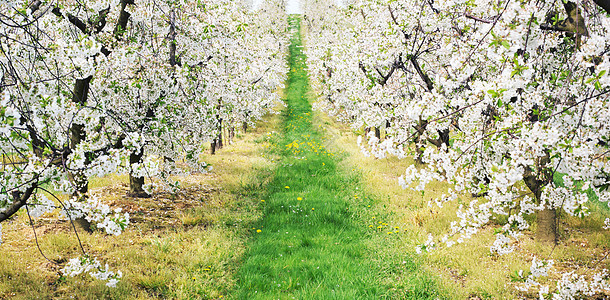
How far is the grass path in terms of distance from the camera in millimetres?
5809

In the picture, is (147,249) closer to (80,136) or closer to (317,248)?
(80,136)

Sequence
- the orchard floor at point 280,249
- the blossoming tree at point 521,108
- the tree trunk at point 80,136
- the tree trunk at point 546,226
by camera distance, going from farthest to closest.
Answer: the tree trunk at point 546,226 → the tree trunk at point 80,136 → the orchard floor at point 280,249 → the blossoming tree at point 521,108

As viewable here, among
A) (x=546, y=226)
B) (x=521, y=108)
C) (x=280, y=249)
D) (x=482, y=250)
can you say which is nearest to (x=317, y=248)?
(x=280, y=249)

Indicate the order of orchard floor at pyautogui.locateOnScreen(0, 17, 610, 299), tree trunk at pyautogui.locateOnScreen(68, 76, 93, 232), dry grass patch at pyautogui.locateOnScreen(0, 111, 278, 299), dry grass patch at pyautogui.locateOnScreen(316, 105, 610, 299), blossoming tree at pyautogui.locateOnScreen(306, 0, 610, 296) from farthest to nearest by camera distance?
1. tree trunk at pyautogui.locateOnScreen(68, 76, 93, 232)
2. dry grass patch at pyautogui.locateOnScreen(316, 105, 610, 299)
3. orchard floor at pyautogui.locateOnScreen(0, 17, 610, 299)
4. dry grass patch at pyautogui.locateOnScreen(0, 111, 278, 299)
5. blossoming tree at pyautogui.locateOnScreen(306, 0, 610, 296)

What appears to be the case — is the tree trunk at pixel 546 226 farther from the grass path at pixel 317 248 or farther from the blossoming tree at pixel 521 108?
the grass path at pixel 317 248

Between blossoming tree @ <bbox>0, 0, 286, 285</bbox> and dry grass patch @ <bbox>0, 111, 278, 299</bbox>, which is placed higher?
blossoming tree @ <bbox>0, 0, 286, 285</bbox>

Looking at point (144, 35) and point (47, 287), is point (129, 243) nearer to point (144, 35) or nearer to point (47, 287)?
point (47, 287)

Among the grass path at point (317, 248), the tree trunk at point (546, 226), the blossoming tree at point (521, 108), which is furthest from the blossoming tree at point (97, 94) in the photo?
the tree trunk at point (546, 226)

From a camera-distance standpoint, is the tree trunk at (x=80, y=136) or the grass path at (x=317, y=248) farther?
the tree trunk at (x=80, y=136)

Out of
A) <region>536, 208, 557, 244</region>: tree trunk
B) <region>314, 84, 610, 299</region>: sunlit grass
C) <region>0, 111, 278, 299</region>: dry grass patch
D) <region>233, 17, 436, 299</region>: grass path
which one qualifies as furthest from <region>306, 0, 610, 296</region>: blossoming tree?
<region>0, 111, 278, 299</region>: dry grass patch

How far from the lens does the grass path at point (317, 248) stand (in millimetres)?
5809

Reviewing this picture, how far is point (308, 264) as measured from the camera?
6477 mm

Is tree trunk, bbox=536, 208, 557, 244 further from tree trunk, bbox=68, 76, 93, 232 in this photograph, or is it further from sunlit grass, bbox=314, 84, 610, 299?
tree trunk, bbox=68, 76, 93, 232

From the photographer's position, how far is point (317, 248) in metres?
7.21
